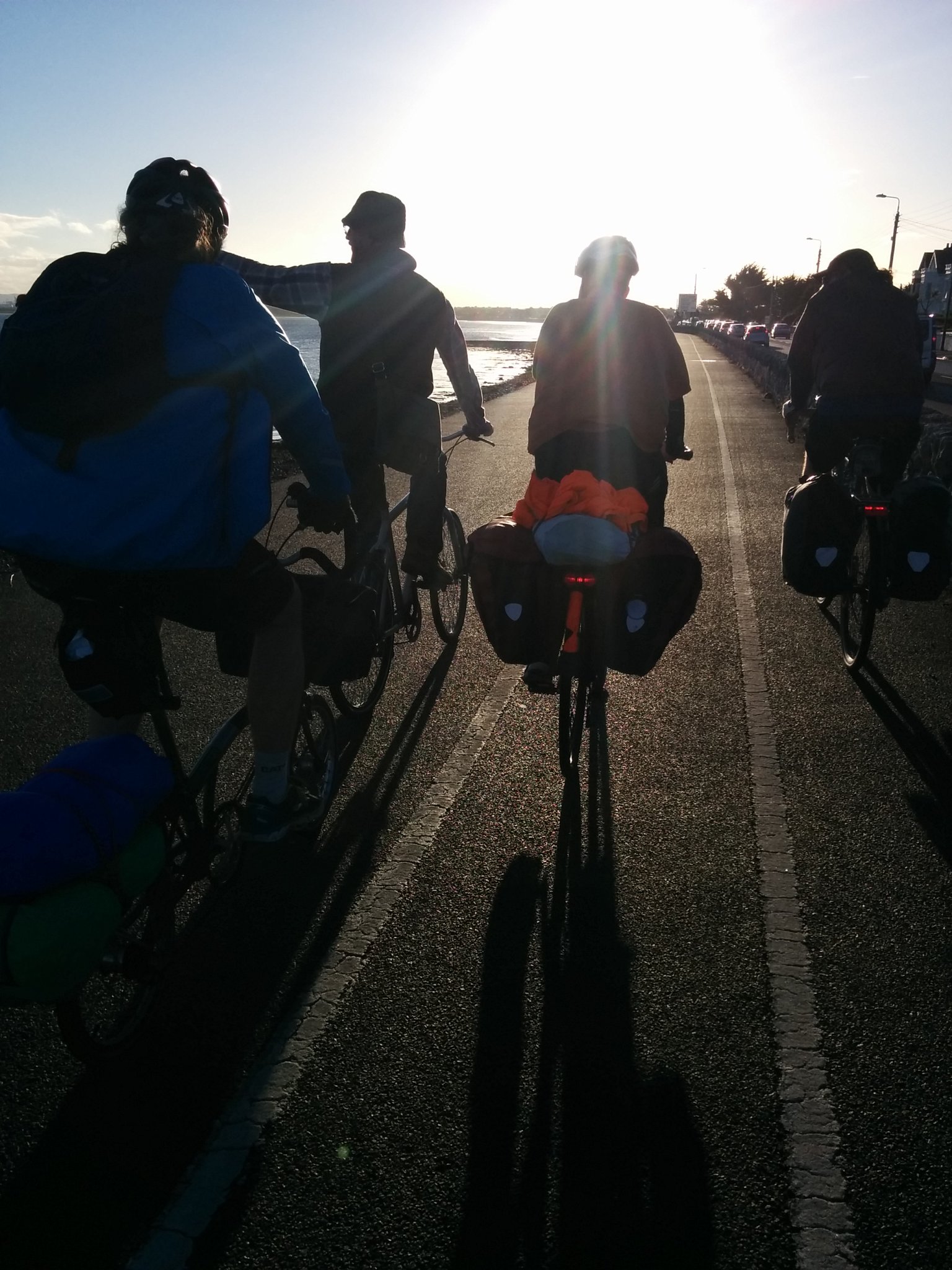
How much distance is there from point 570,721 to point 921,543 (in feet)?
7.02

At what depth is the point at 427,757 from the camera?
15.7 ft

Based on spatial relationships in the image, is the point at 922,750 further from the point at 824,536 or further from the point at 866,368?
the point at 866,368

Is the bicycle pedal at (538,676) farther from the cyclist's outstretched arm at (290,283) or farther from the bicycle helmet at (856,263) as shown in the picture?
the bicycle helmet at (856,263)

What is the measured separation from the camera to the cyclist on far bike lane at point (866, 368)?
571 cm

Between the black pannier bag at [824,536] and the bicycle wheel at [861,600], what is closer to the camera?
the black pannier bag at [824,536]

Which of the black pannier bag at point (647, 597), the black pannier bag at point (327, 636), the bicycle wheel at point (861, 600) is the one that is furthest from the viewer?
the bicycle wheel at point (861, 600)

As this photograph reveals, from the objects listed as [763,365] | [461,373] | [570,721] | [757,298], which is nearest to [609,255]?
[461,373]

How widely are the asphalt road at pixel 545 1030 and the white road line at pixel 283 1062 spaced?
4 centimetres

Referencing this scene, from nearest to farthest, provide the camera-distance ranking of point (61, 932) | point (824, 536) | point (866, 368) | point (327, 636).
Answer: point (61, 932) < point (327, 636) < point (824, 536) < point (866, 368)

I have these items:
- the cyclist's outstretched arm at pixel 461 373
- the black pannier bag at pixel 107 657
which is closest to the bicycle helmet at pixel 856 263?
the cyclist's outstretched arm at pixel 461 373

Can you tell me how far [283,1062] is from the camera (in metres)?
2.83

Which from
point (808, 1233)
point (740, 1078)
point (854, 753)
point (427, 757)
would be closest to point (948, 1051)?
point (740, 1078)

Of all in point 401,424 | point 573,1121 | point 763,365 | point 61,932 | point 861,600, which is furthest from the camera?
point 763,365

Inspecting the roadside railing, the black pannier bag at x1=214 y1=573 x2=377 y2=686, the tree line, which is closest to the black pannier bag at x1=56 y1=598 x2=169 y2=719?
the black pannier bag at x1=214 y1=573 x2=377 y2=686
